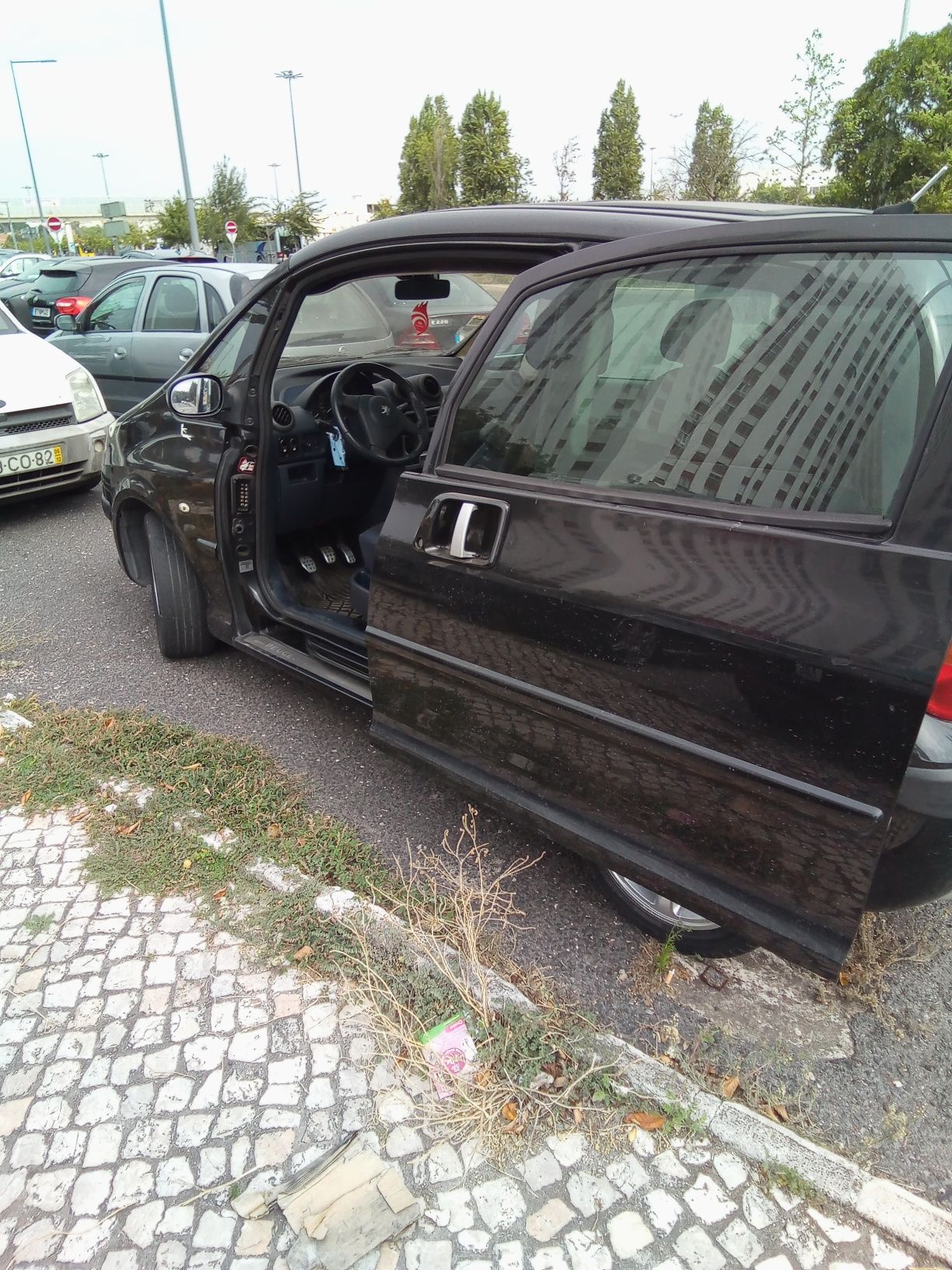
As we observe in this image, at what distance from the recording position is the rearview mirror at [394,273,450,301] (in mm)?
3279

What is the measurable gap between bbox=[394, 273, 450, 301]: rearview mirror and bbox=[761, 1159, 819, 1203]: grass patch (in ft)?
9.74

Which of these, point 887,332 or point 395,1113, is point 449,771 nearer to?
point 395,1113

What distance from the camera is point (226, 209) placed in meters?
39.1

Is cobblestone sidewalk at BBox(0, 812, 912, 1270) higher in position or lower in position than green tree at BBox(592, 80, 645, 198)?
lower

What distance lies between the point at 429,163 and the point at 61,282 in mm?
40124

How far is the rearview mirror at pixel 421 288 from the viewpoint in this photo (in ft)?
10.8

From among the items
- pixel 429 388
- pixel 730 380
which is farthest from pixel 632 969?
pixel 429 388

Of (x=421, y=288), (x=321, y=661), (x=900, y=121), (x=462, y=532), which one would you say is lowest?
(x=321, y=661)

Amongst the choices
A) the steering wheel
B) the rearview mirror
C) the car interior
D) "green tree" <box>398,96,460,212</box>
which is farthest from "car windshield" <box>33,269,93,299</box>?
"green tree" <box>398,96,460,212</box>

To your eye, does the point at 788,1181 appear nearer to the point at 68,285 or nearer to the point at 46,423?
the point at 46,423

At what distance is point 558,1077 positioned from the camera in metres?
1.97

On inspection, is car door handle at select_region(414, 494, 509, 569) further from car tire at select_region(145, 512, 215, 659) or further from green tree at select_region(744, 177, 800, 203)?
green tree at select_region(744, 177, 800, 203)

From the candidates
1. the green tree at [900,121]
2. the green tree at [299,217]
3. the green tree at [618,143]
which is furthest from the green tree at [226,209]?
the green tree at [900,121]

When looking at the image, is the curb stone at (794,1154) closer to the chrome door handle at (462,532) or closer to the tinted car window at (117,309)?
the chrome door handle at (462,532)
